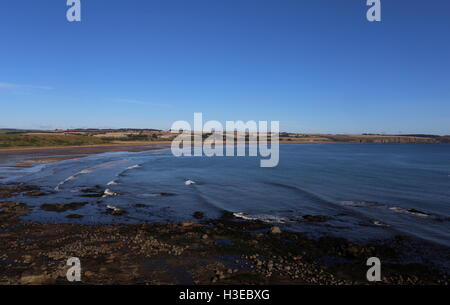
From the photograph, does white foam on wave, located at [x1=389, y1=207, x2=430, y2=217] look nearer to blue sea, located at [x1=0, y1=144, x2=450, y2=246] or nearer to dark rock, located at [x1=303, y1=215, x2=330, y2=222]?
blue sea, located at [x1=0, y1=144, x2=450, y2=246]

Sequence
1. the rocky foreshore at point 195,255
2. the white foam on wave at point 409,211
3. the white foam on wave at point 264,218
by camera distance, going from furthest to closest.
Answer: the white foam on wave at point 409,211 → the white foam on wave at point 264,218 → the rocky foreshore at point 195,255

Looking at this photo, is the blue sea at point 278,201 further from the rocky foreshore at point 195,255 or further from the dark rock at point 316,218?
the rocky foreshore at point 195,255

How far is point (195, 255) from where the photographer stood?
12.2m

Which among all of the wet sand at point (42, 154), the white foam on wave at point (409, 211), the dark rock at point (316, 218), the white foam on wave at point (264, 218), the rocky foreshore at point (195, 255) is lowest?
the white foam on wave at point (409, 211)

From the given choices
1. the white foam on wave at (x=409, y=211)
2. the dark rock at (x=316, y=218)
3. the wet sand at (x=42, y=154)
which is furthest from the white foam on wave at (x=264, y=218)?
the wet sand at (x=42, y=154)

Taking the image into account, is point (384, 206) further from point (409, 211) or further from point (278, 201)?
point (278, 201)

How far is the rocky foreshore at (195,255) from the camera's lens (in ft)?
33.4

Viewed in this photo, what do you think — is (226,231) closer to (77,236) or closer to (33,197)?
(77,236)

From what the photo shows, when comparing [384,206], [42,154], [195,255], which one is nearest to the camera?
[195,255]

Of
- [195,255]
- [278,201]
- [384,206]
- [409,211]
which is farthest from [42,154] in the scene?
[409,211]

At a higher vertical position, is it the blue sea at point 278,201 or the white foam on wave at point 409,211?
the blue sea at point 278,201

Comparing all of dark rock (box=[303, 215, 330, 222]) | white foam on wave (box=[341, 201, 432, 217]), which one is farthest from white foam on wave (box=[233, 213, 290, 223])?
white foam on wave (box=[341, 201, 432, 217])

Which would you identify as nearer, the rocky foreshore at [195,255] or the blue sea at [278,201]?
the rocky foreshore at [195,255]
